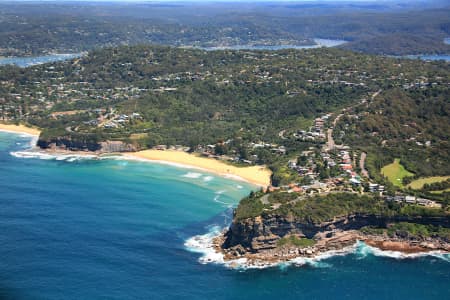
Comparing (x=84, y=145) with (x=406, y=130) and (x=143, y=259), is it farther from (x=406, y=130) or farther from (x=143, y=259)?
(x=406, y=130)

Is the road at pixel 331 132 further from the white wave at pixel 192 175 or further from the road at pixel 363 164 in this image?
the white wave at pixel 192 175

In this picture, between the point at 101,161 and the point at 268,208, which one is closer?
the point at 268,208

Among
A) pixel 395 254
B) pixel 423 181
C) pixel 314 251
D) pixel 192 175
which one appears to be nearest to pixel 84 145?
pixel 192 175

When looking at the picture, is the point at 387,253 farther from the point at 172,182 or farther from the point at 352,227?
the point at 172,182

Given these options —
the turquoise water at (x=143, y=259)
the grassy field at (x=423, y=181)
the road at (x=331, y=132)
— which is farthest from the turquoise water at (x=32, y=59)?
the grassy field at (x=423, y=181)

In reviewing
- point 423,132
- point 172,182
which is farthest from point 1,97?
point 423,132

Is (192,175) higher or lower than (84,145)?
lower
